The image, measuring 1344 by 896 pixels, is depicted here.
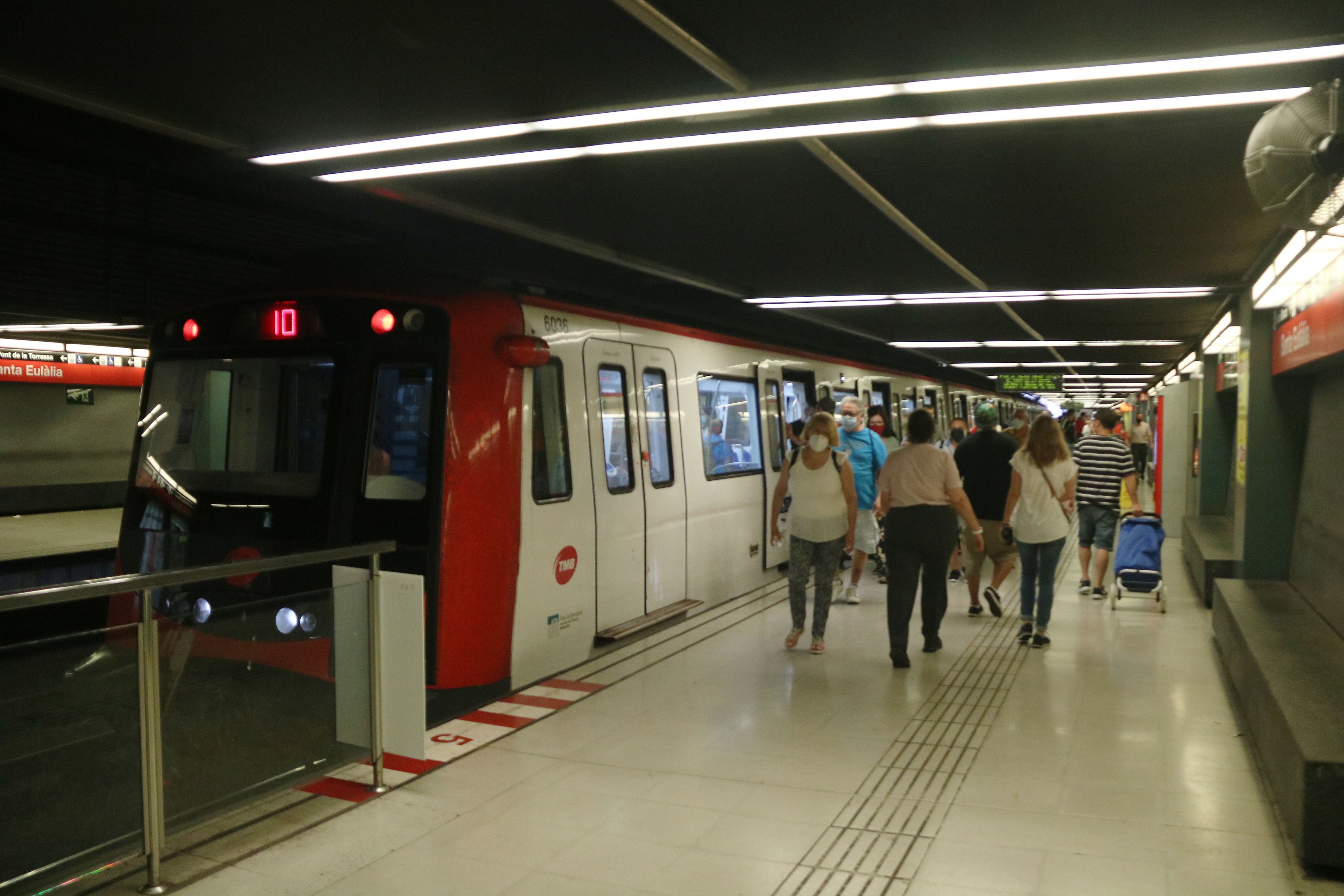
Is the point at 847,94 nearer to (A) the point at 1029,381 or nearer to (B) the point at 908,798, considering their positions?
(B) the point at 908,798

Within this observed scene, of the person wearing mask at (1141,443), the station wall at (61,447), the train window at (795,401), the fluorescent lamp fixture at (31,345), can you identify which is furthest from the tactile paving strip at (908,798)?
the station wall at (61,447)

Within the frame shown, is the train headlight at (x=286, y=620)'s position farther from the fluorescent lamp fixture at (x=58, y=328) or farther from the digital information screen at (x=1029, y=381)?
the digital information screen at (x=1029, y=381)

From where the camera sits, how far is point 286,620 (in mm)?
4148

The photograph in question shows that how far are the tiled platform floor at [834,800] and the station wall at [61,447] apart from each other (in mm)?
15848

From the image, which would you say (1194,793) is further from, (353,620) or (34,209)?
(34,209)

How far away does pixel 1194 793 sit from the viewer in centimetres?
449

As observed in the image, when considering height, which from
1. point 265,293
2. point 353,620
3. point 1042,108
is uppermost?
point 1042,108

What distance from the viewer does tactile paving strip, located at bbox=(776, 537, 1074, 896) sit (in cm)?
373

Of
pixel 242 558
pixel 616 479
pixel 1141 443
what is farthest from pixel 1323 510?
pixel 1141 443

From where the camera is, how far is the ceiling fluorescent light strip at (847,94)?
3.76 meters

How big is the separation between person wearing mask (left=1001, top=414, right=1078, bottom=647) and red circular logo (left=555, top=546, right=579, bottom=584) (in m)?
3.24

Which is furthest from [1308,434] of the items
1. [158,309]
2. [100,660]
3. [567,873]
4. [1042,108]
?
[158,309]

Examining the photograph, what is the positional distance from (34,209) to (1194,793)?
29.1ft

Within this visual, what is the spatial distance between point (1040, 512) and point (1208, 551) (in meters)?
2.64
